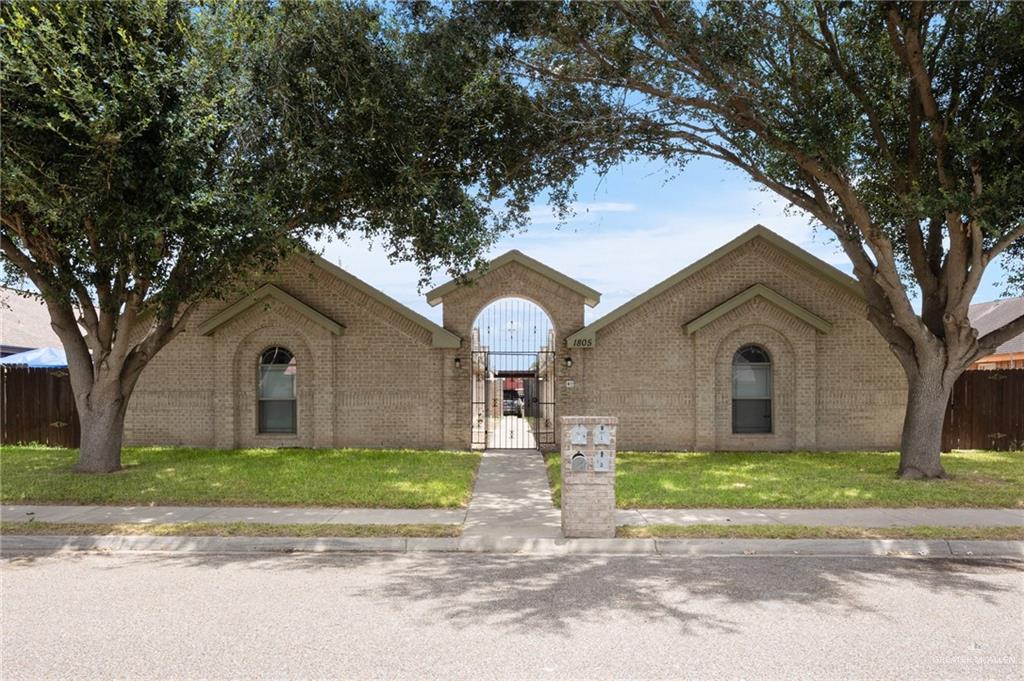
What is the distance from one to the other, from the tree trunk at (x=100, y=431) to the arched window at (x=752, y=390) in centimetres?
1338

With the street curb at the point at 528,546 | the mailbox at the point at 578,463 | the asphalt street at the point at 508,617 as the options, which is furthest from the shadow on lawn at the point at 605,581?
the mailbox at the point at 578,463

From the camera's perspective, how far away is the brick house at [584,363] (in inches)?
724

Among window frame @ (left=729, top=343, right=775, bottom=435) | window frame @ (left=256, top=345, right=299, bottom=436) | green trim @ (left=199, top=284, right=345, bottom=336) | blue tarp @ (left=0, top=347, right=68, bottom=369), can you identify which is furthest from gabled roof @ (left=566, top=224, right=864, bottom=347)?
blue tarp @ (left=0, top=347, right=68, bottom=369)

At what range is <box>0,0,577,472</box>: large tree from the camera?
1040 cm

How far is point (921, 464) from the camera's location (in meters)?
13.6

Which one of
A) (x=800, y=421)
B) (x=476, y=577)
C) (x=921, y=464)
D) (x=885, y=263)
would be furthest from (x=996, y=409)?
(x=476, y=577)

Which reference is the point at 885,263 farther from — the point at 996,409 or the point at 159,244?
the point at 159,244

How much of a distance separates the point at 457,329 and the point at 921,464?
1023 centimetres

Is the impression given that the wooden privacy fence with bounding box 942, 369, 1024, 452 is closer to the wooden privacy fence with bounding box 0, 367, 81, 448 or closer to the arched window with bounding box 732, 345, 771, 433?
the arched window with bounding box 732, 345, 771, 433

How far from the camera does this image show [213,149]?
1202 cm

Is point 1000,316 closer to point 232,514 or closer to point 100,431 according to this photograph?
point 232,514

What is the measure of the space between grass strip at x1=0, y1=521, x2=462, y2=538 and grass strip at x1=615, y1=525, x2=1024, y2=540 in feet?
7.84

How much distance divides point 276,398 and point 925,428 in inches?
553

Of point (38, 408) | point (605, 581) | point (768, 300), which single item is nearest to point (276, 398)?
point (38, 408)
